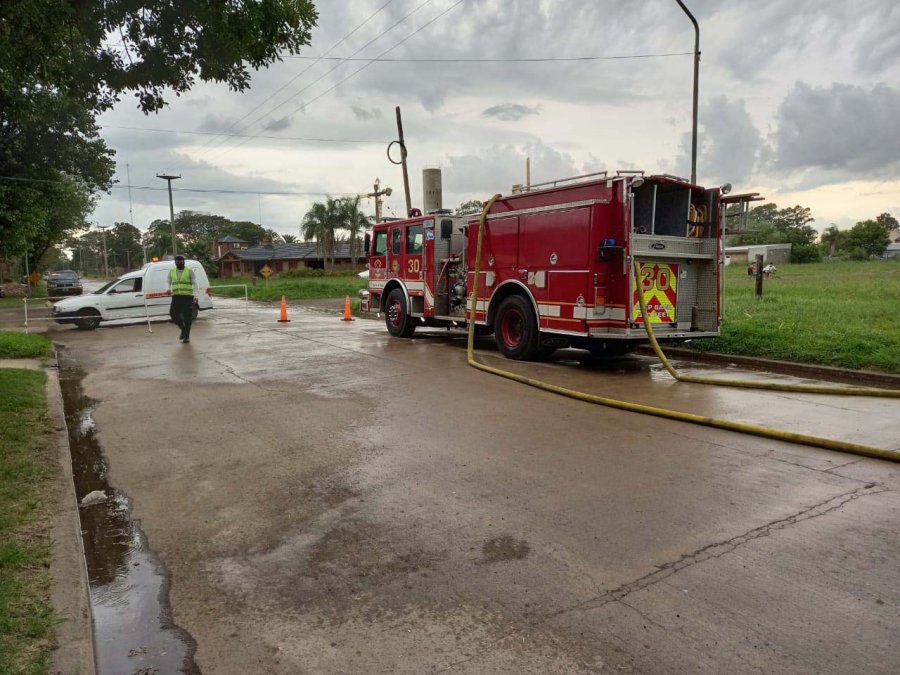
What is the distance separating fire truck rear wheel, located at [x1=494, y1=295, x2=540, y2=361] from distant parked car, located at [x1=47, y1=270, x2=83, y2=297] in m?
38.6

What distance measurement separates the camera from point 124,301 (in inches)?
749

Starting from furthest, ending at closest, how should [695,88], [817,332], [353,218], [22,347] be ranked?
[353,218] → [695,88] → [22,347] → [817,332]

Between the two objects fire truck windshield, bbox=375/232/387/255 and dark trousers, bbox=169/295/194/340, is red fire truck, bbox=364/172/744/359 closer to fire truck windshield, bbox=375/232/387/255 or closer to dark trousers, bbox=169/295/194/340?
fire truck windshield, bbox=375/232/387/255

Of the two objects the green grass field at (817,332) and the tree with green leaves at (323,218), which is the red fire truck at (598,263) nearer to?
the green grass field at (817,332)

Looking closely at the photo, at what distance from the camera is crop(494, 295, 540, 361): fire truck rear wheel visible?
10773 mm

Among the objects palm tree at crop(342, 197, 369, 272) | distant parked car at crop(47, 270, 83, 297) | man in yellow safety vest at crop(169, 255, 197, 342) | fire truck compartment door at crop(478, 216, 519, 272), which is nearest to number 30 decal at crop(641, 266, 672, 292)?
fire truck compartment door at crop(478, 216, 519, 272)

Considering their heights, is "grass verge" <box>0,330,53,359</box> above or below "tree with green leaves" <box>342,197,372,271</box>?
below

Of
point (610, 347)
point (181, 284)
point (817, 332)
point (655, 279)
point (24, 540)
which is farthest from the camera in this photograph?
point (181, 284)

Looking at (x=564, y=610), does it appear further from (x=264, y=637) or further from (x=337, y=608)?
(x=264, y=637)

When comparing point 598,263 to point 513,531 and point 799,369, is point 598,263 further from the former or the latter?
point 513,531

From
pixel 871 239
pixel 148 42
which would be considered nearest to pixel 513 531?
pixel 148 42

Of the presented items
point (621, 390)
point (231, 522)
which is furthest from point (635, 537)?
point (621, 390)

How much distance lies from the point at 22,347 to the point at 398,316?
7.25m

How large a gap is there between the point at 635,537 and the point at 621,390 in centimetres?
474
